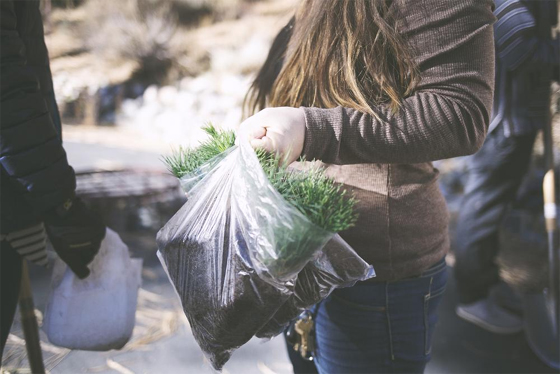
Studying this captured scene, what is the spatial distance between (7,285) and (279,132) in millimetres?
1010

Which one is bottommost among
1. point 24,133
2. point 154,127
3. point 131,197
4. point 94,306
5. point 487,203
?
point 154,127

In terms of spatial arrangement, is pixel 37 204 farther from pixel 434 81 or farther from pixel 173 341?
pixel 173 341

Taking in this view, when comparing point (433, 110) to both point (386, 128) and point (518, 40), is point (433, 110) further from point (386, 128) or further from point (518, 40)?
point (518, 40)

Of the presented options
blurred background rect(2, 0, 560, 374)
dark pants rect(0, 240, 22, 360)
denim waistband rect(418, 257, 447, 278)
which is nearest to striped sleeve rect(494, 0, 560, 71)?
blurred background rect(2, 0, 560, 374)

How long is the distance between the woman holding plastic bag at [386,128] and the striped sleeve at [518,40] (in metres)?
1.49

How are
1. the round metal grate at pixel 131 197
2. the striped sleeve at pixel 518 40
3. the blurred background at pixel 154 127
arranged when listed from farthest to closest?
1. the round metal grate at pixel 131 197
2. the blurred background at pixel 154 127
3. the striped sleeve at pixel 518 40

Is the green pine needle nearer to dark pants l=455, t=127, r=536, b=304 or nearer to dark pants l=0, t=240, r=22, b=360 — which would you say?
dark pants l=0, t=240, r=22, b=360

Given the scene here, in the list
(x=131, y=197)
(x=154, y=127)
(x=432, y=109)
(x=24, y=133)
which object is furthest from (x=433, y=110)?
(x=154, y=127)

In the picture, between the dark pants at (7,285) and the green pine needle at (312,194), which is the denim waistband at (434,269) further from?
the dark pants at (7,285)

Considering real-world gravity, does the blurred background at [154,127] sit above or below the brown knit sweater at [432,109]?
below

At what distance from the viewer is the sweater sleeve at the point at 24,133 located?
136cm

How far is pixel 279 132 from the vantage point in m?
0.97

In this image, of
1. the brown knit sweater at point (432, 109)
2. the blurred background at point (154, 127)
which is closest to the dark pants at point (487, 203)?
the blurred background at point (154, 127)

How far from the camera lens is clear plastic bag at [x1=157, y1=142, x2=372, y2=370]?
0.89 m
